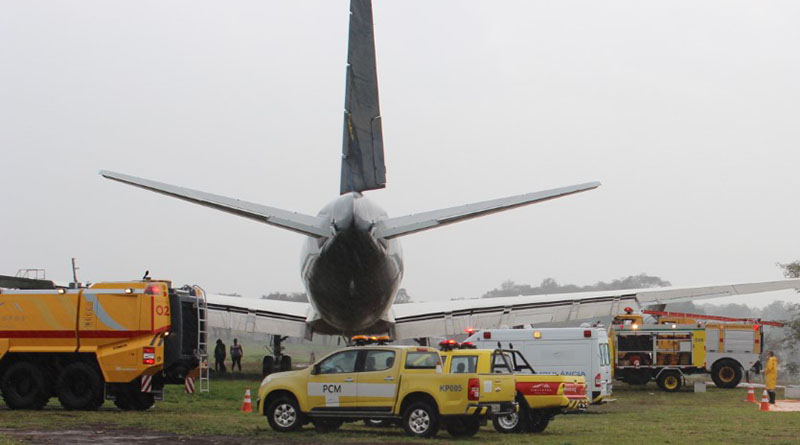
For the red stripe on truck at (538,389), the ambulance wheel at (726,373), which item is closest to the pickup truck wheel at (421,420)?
the red stripe on truck at (538,389)

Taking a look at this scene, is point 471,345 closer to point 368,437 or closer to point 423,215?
point 423,215

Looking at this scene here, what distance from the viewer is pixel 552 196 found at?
2434 cm

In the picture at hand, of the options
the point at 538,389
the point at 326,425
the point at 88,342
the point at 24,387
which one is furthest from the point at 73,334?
the point at 538,389

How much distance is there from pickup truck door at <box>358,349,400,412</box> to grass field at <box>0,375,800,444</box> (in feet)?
2.00

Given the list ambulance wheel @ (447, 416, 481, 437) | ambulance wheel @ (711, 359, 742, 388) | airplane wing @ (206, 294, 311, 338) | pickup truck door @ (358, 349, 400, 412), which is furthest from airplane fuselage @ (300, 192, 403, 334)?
ambulance wheel @ (711, 359, 742, 388)

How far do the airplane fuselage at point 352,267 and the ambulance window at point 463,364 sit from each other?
23.6ft

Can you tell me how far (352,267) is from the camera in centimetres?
3000

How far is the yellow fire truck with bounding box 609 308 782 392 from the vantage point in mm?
39562

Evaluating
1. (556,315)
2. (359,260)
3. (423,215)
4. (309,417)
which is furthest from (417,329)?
(309,417)

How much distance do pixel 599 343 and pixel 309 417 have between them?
1091 cm

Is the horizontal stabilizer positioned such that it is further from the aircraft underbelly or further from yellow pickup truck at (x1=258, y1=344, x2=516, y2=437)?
yellow pickup truck at (x1=258, y1=344, x2=516, y2=437)

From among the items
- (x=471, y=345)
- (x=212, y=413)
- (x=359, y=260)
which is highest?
(x=359, y=260)

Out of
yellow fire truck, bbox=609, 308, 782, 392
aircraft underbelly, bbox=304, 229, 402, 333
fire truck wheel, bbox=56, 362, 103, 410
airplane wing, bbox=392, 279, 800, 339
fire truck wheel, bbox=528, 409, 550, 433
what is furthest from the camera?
airplane wing, bbox=392, 279, 800, 339

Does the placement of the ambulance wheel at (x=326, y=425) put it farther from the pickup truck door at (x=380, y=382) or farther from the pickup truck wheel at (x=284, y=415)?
the pickup truck door at (x=380, y=382)
